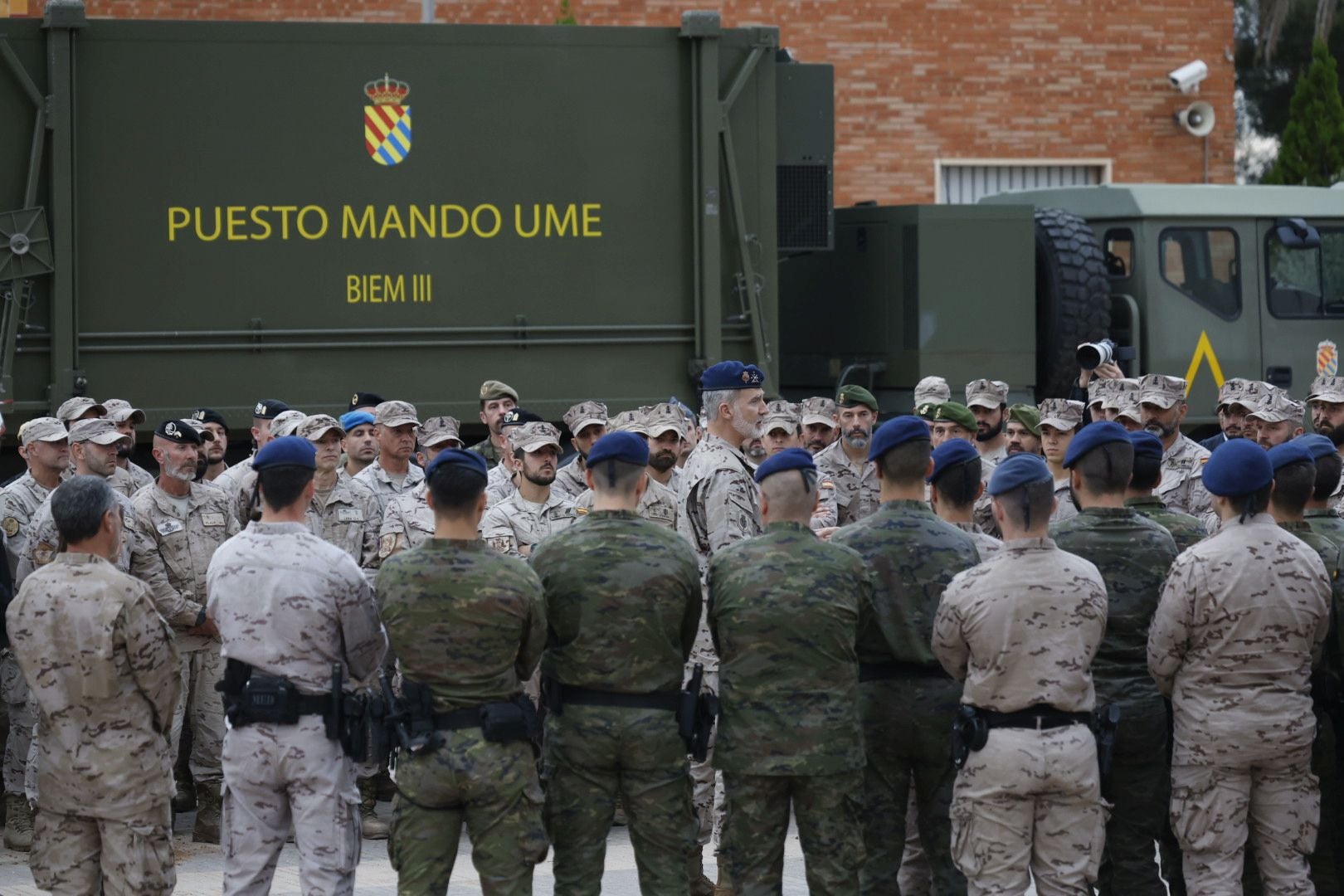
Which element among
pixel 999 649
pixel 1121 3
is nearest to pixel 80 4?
pixel 999 649

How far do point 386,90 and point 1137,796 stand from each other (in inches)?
215

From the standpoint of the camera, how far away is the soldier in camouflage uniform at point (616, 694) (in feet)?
18.7

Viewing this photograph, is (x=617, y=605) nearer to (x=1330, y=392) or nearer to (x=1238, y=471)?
(x=1238, y=471)

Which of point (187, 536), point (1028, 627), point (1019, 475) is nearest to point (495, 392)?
point (187, 536)

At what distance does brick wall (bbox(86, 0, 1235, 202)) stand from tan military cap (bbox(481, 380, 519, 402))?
11449 mm

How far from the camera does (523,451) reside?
8.24 meters

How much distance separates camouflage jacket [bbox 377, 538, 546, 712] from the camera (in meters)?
5.49

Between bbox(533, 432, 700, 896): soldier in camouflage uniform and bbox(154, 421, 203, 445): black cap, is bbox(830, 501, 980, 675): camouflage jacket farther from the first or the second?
bbox(154, 421, 203, 445): black cap

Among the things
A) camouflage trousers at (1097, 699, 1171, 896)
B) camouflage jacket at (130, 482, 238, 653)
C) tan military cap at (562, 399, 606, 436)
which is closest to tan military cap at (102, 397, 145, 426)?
camouflage jacket at (130, 482, 238, 653)

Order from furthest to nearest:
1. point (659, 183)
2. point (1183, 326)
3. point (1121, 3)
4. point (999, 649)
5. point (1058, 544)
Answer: point (1121, 3) < point (1183, 326) < point (659, 183) < point (1058, 544) < point (999, 649)

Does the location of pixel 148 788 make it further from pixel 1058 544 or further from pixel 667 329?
pixel 667 329

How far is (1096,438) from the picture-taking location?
242 inches

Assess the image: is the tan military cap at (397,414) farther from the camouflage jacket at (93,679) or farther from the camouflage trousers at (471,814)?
the camouflage trousers at (471,814)

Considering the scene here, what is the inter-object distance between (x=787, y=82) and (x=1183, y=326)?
9.89 ft
